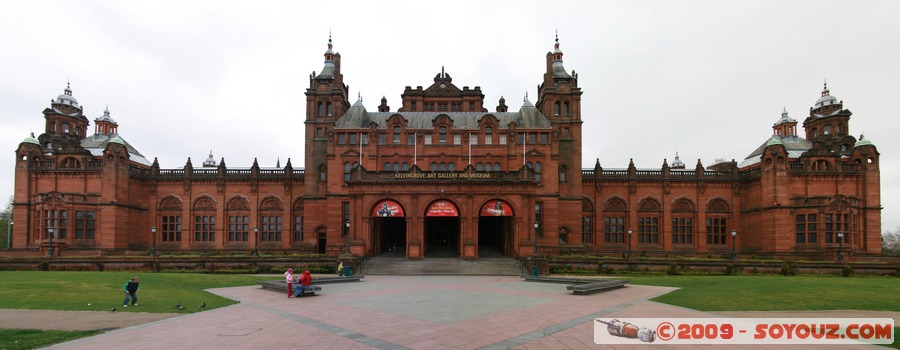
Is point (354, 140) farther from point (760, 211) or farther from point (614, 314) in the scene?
point (760, 211)

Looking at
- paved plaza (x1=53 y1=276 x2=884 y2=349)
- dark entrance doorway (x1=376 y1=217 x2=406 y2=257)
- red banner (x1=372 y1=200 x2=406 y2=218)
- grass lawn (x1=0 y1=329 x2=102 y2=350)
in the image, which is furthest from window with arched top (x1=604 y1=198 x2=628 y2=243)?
grass lawn (x1=0 y1=329 x2=102 y2=350)

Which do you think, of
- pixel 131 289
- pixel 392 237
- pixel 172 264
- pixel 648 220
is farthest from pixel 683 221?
pixel 131 289

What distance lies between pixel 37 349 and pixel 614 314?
17.2m

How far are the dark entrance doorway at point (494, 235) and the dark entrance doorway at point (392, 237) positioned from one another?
850 centimetres

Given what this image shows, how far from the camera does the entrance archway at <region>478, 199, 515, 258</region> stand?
47.4m

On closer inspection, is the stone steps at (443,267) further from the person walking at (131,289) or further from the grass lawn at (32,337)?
the grass lawn at (32,337)

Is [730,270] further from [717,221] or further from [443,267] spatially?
[717,221]

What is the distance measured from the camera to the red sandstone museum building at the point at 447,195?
4747 centimetres

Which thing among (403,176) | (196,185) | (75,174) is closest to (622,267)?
(403,176)

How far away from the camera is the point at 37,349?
12312mm

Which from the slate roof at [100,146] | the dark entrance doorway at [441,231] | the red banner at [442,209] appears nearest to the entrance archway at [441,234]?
the dark entrance doorway at [441,231]

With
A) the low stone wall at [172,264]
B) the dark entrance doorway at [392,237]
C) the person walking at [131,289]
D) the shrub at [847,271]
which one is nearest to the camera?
the person walking at [131,289]

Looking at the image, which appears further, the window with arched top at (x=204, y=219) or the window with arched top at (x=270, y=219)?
the window with arched top at (x=270, y=219)

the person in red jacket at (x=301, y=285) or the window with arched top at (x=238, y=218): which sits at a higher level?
the window with arched top at (x=238, y=218)
